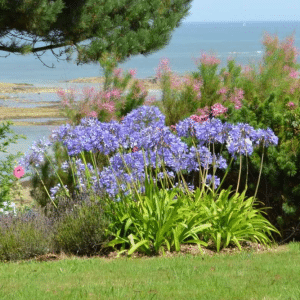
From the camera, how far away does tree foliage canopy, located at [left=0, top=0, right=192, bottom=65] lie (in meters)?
11.2

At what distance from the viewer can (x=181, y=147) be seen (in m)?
6.68

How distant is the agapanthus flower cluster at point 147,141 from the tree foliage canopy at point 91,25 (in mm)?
4836

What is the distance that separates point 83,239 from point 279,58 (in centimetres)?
812

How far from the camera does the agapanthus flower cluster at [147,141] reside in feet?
21.1

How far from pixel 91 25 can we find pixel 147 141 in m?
6.96

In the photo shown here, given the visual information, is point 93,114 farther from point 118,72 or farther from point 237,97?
point 237,97

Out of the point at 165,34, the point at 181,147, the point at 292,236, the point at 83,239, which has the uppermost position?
the point at 165,34

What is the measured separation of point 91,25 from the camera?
12.6m

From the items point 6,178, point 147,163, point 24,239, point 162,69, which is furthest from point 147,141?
point 162,69

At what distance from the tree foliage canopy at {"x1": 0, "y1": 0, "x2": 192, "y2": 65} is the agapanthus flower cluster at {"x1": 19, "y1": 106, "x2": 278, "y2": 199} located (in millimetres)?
4836

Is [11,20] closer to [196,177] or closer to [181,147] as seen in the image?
[196,177]

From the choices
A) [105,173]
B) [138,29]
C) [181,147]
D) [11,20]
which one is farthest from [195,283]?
[138,29]

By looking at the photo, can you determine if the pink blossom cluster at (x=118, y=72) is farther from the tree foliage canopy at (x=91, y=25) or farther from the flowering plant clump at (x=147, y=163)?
the flowering plant clump at (x=147, y=163)

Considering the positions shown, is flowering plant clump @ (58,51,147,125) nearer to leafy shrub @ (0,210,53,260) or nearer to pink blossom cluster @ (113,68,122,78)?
pink blossom cluster @ (113,68,122,78)
